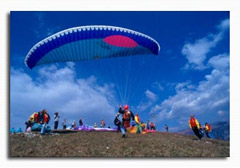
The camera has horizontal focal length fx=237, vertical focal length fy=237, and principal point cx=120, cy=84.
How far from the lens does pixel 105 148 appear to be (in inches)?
207

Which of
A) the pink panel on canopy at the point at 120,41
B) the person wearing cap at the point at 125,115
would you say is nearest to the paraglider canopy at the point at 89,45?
the pink panel on canopy at the point at 120,41

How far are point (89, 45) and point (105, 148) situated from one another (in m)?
2.47

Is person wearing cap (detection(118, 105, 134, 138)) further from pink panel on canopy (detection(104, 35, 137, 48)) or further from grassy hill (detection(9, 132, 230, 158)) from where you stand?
pink panel on canopy (detection(104, 35, 137, 48))

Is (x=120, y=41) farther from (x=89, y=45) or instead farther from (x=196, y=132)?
(x=196, y=132)

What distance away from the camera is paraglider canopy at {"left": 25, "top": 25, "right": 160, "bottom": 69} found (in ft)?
17.7

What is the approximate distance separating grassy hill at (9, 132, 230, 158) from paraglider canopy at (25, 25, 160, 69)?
182cm

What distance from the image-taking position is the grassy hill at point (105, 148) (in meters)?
5.17

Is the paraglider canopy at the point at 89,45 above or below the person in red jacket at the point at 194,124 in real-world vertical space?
above

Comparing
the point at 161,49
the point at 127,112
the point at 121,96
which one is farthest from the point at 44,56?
the point at 161,49

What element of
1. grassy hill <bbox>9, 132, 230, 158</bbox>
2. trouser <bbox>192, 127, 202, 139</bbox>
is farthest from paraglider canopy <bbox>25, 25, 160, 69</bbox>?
trouser <bbox>192, 127, 202, 139</bbox>

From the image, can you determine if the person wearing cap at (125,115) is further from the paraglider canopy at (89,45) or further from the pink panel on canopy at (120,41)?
the pink panel on canopy at (120,41)

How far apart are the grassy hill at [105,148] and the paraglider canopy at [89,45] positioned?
5.97 ft
